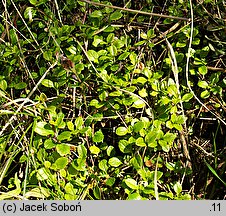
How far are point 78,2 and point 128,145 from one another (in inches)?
22.7

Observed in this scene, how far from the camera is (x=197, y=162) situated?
164 centimetres

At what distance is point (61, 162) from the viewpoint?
1.51 m

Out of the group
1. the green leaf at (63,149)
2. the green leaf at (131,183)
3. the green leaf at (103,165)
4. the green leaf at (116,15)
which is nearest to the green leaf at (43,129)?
the green leaf at (63,149)

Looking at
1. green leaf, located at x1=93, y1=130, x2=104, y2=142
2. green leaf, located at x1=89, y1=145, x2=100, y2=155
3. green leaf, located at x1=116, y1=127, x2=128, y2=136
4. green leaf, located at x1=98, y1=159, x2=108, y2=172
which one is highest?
green leaf, located at x1=116, y1=127, x2=128, y2=136

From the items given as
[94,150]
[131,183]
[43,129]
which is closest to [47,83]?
[43,129]

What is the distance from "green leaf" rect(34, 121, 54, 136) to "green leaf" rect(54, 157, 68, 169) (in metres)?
0.09

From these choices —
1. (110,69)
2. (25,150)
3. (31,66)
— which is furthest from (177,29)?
(25,150)

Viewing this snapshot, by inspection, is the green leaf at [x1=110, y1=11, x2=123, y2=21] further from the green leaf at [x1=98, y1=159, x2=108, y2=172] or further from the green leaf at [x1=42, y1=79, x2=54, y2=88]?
the green leaf at [x1=98, y1=159, x2=108, y2=172]

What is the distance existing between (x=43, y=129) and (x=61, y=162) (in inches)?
4.8

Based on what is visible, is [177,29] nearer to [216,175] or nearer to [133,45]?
[133,45]

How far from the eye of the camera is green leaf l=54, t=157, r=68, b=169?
1.51 metres

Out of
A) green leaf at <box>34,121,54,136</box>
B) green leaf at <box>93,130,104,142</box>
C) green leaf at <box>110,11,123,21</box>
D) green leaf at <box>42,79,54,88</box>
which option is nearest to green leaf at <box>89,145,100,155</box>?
green leaf at <box>93,130,104,142</box>

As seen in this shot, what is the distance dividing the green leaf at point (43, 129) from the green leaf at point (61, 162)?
9cm

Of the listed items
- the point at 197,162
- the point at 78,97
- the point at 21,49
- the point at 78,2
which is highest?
the point at 78,2
